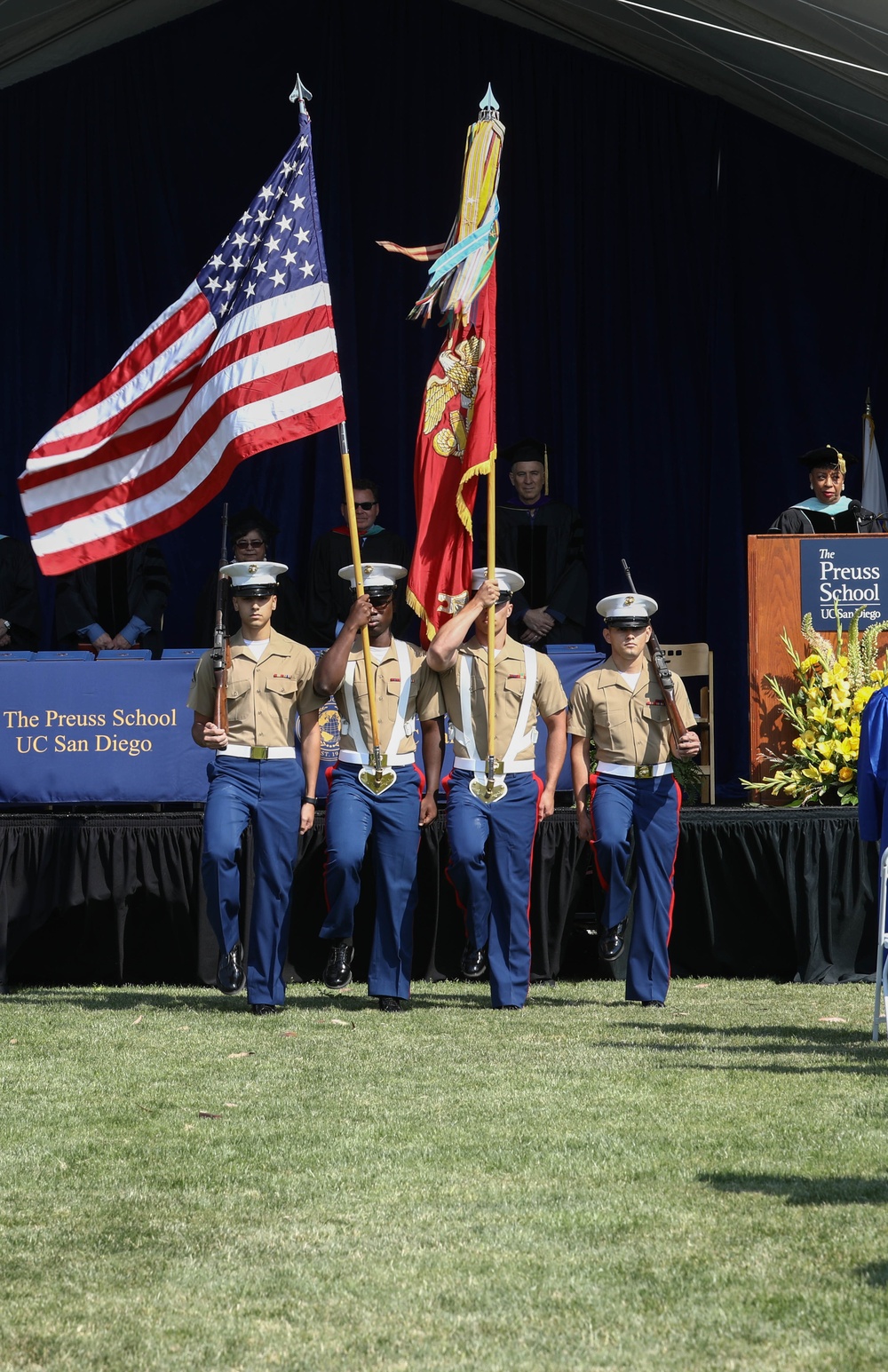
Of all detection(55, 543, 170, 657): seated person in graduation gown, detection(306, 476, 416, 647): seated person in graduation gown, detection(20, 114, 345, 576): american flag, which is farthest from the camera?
detection(306, 476, 416, 647): seated person in graduation gown

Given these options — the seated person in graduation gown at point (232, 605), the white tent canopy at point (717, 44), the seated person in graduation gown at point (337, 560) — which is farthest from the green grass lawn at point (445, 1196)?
the white tent canopy at point (717, 44)

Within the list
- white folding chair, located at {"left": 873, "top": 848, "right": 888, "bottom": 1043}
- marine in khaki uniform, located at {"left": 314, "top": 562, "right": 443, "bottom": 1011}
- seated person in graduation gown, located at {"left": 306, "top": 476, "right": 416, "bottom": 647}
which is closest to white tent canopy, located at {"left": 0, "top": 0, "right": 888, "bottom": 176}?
seated person in graduation gown, located at {"left": 306, "top": 476, "right": 416, "bottom": 647}

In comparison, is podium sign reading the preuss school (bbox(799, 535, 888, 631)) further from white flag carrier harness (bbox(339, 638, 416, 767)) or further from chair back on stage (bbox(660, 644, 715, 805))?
white flag carrier harness (bbox(339, 638, 416, 767))

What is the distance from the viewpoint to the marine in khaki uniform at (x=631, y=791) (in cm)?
760

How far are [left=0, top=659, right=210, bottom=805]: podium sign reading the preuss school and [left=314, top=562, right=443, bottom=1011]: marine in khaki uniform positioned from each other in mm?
1553

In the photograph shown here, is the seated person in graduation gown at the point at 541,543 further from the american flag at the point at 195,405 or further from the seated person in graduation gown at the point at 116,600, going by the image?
the american flag at the point at 195,405

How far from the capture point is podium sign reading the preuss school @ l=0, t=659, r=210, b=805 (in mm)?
8844


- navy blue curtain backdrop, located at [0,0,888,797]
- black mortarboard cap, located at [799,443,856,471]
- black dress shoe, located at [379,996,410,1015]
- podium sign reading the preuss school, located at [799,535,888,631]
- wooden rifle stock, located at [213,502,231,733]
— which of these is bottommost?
black dress shoe, located at [379,996,410,1015]

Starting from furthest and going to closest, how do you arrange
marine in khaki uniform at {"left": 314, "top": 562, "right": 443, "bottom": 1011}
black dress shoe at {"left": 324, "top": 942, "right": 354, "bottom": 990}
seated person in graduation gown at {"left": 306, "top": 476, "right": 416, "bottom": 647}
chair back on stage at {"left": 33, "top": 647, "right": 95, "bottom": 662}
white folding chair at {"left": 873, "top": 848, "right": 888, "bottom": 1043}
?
1. seated person in graduation gown at {"left": 306, "top": 476, "right": 416, "bottom": 647}
2. chair back on stage at {"left": 33, "top": 647, "right": 95, "bottom": 662}
3. black dress shoe at {"left": 324, "top": 942, "right": 354, "bottom": 990}
4. marine in khaki uniform at {"left": 314, "top": 562, "right": 443, "bottom": 1011}
5. white folding chair at {"left": 873, "top": 848, "right": 888, "bottom": 1043}

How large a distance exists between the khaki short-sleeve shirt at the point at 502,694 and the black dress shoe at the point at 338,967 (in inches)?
39.8

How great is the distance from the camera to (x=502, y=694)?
7.66 metres

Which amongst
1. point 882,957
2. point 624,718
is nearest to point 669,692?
point 624,718

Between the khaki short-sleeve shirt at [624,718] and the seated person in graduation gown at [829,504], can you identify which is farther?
the seated person in graduation gown at [829,504]

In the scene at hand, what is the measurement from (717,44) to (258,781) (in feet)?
22.0
